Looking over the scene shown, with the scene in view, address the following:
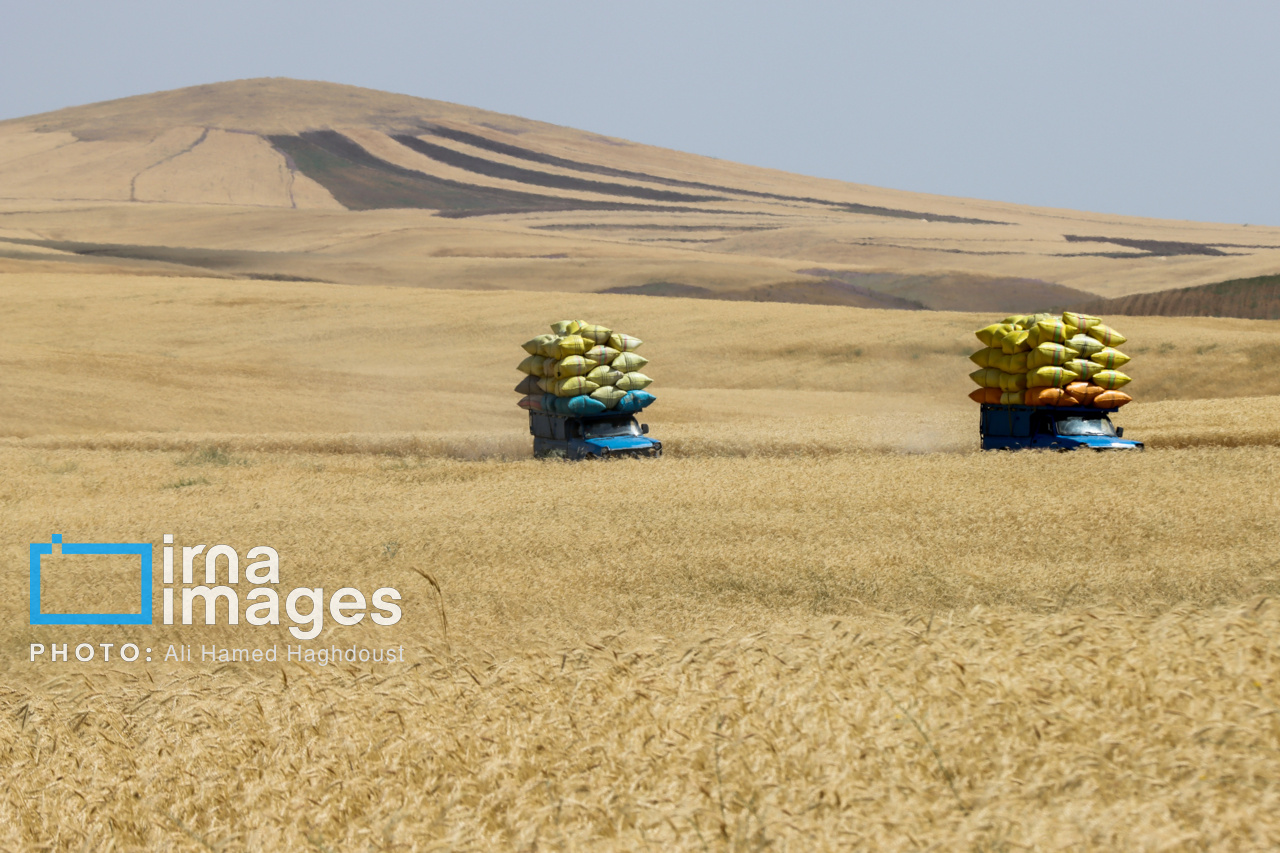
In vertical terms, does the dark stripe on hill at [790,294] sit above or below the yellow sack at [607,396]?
above

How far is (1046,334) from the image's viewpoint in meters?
19.3

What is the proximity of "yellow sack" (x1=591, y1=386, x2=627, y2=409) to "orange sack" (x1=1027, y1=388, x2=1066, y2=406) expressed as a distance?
6794mm

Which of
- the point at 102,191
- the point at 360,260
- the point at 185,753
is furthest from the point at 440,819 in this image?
the point at 102,191

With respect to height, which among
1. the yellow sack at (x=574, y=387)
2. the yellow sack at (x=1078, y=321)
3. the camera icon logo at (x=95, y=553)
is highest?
the yellow sack at (x=1078, y=321)

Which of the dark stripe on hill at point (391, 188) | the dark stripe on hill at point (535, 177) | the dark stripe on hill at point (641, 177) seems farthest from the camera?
the dark stripe on hill at point (535, 177)

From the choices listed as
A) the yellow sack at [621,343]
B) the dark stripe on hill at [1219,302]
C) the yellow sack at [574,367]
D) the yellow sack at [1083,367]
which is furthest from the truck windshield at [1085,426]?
the dark stripe on hill at [1219,302]

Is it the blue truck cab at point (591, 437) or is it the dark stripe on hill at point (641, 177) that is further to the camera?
the dark stripe on hill at point (641, 177)

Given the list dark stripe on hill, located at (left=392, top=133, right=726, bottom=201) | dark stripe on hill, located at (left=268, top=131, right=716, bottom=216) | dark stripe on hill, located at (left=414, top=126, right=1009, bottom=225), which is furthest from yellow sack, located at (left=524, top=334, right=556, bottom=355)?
dark stripe on hill, located at (left=414, top=126, right=1009, bottom=225)

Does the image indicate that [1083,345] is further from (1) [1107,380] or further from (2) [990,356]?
(2) [990,356]

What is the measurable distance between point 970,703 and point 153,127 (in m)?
180

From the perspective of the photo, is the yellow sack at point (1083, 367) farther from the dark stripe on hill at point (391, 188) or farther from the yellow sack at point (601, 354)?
the dark stripe on hill at point (391, 188)

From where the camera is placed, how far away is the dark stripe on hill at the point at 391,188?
14612 cm

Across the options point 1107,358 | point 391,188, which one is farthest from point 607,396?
point 391,188

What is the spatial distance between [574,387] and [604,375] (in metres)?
0.61
